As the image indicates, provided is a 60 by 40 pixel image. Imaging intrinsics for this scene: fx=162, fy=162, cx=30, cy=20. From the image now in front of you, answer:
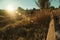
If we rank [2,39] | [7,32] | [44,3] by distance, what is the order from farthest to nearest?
[44,3] → [7,32] → [2,39]

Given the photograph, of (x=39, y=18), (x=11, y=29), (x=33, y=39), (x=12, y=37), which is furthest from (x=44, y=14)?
(x=33, y=39)

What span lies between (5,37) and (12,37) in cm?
54

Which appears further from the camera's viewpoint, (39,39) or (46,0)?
(46,0)

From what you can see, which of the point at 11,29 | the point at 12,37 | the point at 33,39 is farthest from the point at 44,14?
the point at 33,39

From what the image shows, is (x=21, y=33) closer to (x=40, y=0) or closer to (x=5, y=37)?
(x=5, y=37)

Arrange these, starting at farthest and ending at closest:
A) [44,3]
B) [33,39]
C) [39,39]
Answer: [44,3] → [33,39] → [39,39]

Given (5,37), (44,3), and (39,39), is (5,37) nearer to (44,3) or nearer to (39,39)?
(39,39)

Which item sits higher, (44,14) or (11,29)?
(44,14)

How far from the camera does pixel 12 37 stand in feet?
36.0

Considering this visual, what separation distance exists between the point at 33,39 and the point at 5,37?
2628 millimetres

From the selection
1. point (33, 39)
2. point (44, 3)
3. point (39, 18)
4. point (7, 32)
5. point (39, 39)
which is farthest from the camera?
point (44, 3)

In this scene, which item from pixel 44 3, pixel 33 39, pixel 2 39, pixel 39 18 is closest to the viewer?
pixel 33 39

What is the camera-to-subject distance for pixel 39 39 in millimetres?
8719

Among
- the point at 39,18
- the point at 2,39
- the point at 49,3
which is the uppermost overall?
the point at 49,3
